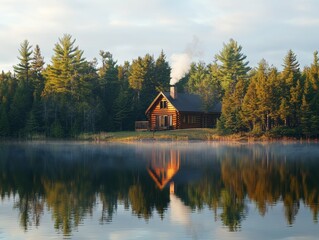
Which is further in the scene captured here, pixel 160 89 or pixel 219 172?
pixel 160 89

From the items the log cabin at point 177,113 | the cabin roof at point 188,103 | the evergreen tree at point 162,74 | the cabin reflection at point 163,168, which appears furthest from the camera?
the evergreen tree at point 162,74

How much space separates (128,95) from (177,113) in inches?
525

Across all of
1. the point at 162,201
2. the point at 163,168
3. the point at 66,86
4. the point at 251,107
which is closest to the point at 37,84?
the point at 66,86

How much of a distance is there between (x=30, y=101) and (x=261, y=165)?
6294 centimetres

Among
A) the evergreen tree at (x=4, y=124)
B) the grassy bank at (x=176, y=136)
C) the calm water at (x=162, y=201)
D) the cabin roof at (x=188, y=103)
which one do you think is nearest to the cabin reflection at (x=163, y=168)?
the calm water at (x=162, y=201)

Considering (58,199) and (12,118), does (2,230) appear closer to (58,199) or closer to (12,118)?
(58,199)

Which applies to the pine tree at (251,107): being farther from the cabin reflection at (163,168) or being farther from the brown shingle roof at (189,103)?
the cabin reflection at (163,168)

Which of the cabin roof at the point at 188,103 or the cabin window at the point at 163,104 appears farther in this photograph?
the cabin window at the point at 163,104

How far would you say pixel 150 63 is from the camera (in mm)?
109438

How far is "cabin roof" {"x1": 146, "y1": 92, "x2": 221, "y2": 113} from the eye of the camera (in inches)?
3500

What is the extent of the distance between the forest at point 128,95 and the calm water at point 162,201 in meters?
36.2

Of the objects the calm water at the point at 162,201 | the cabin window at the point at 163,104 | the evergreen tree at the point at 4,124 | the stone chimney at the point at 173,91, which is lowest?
the calm water at the point at 162,201

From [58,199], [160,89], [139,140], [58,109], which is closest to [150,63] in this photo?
[160,89]

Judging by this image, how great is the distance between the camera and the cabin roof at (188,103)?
292 ft
